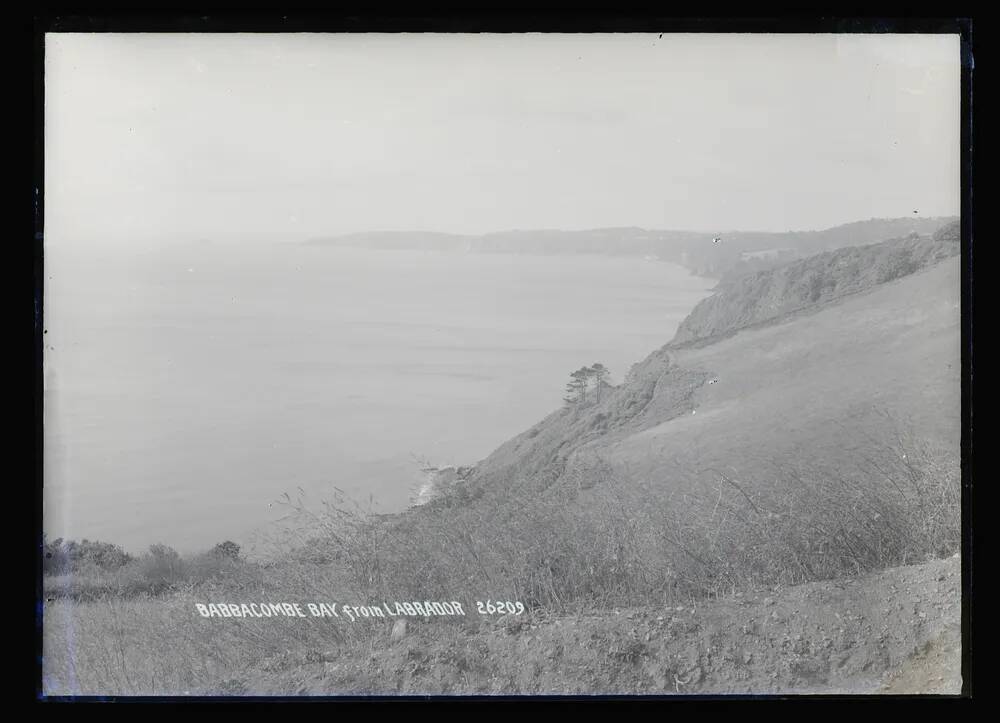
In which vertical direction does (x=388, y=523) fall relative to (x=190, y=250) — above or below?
below

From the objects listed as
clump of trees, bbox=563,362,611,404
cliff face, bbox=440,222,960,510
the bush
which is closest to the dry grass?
the bush

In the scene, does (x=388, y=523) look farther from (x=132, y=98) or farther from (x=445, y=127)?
(x=132, y=98)

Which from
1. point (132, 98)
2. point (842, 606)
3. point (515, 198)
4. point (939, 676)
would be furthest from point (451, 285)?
point (939, 676)

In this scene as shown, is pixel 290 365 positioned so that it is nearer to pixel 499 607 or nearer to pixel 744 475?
pixel 499 607

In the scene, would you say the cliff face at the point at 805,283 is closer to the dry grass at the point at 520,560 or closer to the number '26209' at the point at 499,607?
the dry grass at the point at 520,560

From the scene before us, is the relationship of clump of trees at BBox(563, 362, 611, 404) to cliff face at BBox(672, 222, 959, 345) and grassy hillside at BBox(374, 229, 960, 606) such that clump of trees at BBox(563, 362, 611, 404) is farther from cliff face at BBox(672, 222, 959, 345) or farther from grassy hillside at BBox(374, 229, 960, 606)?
cliff face at BBox(672, 222, 959, 345)

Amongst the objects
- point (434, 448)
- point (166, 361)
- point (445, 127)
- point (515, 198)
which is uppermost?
point (445, 127)

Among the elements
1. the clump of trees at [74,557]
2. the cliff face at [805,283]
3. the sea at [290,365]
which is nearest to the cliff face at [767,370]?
the cliff face at [805,283]
